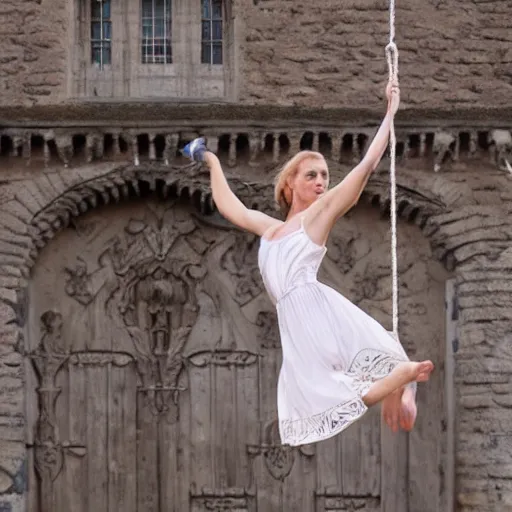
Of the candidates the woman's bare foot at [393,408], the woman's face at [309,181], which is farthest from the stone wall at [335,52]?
the woman's bare foot at [393,408]

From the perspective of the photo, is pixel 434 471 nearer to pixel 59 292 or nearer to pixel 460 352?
pixel 460 352

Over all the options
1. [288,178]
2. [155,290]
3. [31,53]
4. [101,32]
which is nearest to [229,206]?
[288,178]

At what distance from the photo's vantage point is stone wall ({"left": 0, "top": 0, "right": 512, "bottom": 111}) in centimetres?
1469

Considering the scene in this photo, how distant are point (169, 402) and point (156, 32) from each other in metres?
2.79

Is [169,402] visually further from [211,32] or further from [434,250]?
[211,32]

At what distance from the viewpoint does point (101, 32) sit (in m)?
15.1

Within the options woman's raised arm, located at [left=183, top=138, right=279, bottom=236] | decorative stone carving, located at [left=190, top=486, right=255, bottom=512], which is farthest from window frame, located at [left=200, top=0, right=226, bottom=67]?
woman's raised arm, located at [left=183, top=138, right=279, bottom=236]

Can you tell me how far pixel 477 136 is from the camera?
46.8 feet

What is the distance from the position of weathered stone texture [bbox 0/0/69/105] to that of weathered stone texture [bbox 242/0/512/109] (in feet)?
4.56

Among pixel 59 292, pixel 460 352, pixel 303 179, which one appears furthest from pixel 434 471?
pixel 303 179

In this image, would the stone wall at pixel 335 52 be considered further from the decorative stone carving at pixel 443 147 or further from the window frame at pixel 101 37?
the decorative stone carving at pixel 443 147

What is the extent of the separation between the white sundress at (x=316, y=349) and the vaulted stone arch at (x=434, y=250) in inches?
208

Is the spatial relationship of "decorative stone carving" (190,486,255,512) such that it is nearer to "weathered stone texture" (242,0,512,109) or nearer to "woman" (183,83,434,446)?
"weathered stone texture" (242,0,512,109)

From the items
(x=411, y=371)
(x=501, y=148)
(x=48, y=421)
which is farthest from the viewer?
(x=48, y=421)
